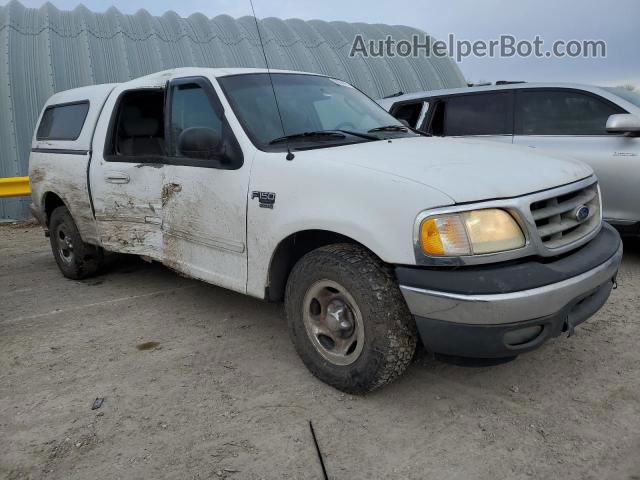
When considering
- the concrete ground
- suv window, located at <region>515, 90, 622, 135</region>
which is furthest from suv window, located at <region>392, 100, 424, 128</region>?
the concrete ground

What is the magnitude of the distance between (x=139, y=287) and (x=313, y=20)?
13.5 metres

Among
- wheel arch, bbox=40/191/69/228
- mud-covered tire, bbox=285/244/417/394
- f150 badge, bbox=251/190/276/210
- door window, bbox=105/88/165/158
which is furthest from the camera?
wheel arch, bbox=40/191/69/228

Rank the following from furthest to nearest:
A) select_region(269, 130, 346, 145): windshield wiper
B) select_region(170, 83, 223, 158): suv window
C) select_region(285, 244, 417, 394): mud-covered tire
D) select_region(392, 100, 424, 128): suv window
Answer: select_region(392, 100, 424, 128): suv window, select_region(170, 83, 223, 158): suv window, select_region(269, 130, 346, 145): windshield wiper, select_region(285, 244, 417, 394): mud-covered tire

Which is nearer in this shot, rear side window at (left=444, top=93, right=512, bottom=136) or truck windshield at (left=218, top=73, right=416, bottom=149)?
truck windshield at (left=218, top=73, right=416, bottom=149)

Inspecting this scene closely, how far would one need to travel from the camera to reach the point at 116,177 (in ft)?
13.6

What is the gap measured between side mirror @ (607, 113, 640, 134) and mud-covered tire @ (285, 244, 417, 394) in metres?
3.32

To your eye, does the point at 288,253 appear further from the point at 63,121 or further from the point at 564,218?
the point at 63,121

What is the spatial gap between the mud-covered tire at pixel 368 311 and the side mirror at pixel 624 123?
3318mm

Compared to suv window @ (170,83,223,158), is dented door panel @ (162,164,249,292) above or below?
below

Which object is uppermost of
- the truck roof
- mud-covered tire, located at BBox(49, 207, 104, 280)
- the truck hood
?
the truck roof

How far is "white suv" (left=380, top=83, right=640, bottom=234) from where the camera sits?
474 cm

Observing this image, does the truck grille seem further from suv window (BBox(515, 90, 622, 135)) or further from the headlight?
suv window (BBox(515, 90, 622, 135))

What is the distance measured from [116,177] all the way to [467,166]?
2.89 meters

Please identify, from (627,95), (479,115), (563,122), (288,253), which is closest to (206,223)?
(288,253)
